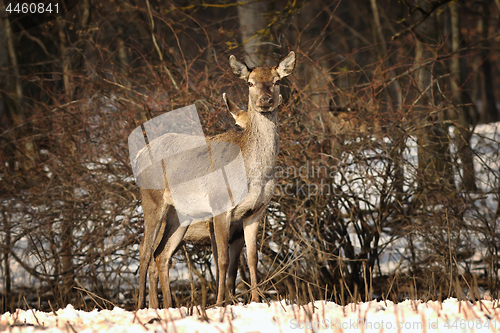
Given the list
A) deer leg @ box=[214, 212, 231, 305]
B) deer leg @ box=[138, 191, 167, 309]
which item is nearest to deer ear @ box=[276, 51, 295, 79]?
deer leg @ box=[214, 212, 231, 305]

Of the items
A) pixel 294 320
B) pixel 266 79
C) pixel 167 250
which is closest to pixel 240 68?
pixel 266 79

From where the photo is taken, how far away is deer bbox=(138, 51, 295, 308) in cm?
437

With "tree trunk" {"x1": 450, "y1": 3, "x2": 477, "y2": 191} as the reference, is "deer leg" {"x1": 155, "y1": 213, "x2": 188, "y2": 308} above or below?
below

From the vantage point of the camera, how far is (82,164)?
7613 mm

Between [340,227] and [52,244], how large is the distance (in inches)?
167

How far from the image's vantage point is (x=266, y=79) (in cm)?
431

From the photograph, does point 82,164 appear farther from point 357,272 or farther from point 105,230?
point 357,272

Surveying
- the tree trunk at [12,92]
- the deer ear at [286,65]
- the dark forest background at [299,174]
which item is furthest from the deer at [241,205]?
the tree trunk at [12,92]

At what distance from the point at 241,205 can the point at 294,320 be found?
1302 millimetres

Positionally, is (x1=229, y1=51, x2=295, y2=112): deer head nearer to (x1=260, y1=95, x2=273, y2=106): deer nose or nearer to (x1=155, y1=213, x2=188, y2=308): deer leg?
(x1=260, y1=95, x2=273, y2=106): deer nose

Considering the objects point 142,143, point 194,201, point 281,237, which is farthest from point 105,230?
point 194,201

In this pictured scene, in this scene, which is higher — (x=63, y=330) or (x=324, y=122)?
(x=324, y=122)

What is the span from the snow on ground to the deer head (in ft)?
5.42

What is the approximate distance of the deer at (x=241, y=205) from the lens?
172 inches
